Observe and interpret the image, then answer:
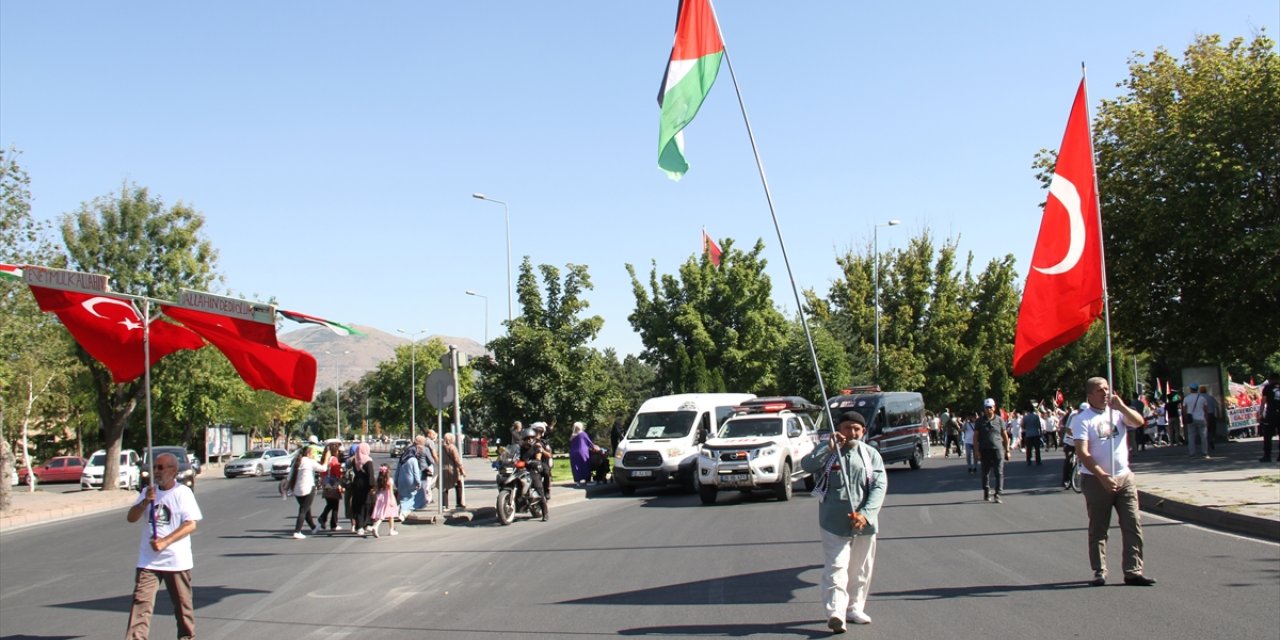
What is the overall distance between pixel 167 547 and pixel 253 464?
47.8 metres

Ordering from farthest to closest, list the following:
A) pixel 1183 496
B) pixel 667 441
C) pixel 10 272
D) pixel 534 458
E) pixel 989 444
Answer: pixel 667 441 < pixel 534 458 < pixel 989 444 < pixel 1183 496 < pixel 10 272

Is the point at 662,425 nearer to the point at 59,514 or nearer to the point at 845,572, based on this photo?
the point at 59,514

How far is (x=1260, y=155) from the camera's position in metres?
22.5

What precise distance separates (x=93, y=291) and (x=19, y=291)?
21498mm

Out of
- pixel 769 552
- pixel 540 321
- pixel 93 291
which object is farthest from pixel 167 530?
pixel 540 321

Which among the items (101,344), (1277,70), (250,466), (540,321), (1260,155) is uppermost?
(1277,70)

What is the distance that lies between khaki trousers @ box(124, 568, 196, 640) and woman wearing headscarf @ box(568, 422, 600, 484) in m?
18.4

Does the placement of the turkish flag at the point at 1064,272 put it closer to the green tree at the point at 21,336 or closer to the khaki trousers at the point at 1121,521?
the khaki trousers at the point at 1121,521

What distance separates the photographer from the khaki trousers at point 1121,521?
29.8ft

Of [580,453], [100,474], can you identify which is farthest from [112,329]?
[100,474]

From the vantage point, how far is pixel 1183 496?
52.1 ft

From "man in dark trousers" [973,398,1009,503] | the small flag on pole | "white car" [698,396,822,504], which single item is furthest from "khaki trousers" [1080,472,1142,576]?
"white car" [698,396,822,504]

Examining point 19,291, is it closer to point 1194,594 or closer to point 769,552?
point 769,552

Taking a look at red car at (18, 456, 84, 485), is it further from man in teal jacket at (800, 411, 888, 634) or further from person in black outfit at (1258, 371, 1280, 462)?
man in teal jacket at (800, 411, 888, 634)
